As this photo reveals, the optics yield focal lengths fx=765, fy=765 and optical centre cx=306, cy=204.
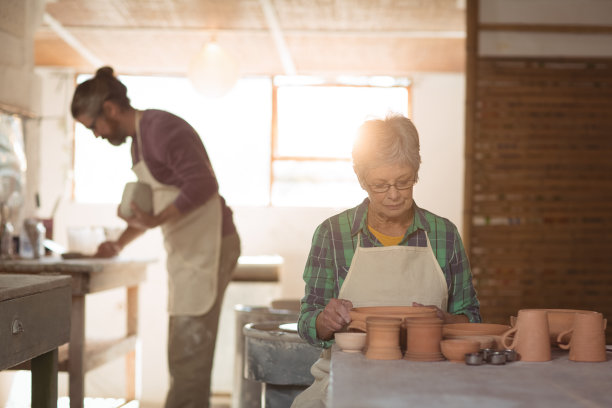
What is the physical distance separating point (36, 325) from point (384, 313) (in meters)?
1.21

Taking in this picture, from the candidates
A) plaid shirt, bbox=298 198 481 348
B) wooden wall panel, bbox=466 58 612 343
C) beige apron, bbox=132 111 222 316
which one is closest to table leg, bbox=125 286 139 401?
beige apron, bbox=132 111 222 316

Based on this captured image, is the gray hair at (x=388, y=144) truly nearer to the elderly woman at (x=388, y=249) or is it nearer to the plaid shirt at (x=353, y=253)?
the elderly woman at (x=388, y=249)

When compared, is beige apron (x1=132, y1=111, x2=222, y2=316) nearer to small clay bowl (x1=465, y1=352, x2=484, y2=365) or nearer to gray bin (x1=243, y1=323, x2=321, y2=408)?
gray bin (x1=243, y1=323, x2=321, y2=408)

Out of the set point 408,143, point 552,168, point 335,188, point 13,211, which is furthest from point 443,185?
point 408,143

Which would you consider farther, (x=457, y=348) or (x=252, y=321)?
(x=252, y=321)

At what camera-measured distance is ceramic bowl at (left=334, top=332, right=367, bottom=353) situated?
1697 millimetres

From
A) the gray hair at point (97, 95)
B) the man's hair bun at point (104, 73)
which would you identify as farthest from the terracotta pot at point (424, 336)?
the man's hair bun at point (104, 73)

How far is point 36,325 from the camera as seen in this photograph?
2.41m

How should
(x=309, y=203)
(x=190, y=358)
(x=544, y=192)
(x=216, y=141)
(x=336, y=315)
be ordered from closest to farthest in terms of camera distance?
(x=336, y=315), (x=190, y=358), (x=544, y=192), (x=216, y=141), (x=309, y=203)

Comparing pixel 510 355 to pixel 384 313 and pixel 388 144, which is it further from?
pixel 388 144

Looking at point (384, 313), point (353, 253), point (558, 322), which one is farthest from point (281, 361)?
point (558, 322)

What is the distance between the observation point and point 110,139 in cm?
340

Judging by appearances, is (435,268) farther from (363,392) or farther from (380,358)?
(363,392)

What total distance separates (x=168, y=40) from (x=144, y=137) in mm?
2761
